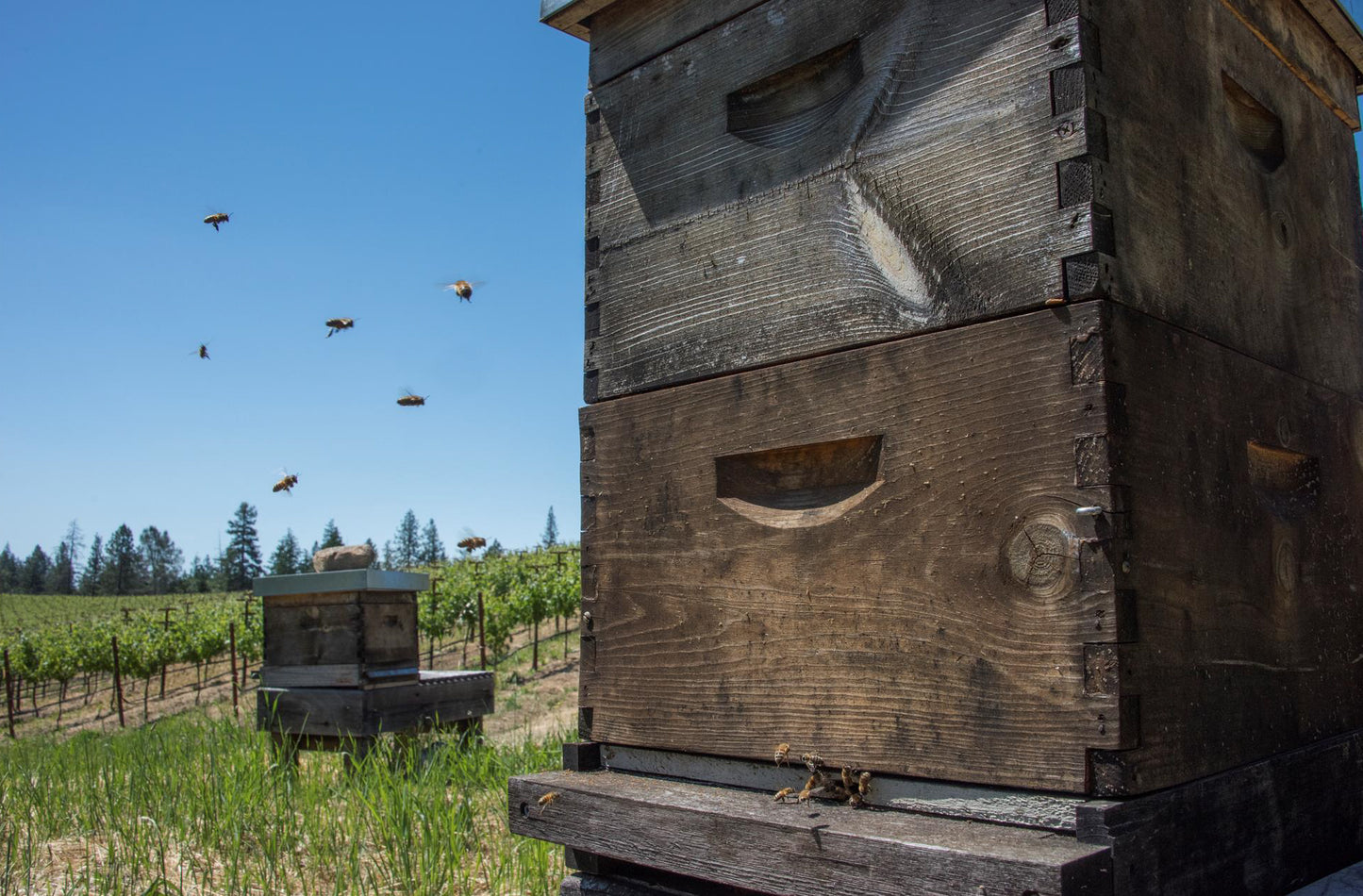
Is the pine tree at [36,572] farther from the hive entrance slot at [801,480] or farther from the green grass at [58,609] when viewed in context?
the hive entrance slot at [801,480]

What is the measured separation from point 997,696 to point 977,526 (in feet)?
1.06

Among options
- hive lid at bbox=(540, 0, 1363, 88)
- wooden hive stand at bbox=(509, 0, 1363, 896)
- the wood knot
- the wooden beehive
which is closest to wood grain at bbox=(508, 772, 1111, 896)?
wooden hive stand at bbox=(509, 0, 1363, 896)

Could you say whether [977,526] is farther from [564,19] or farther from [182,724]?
[182,724]

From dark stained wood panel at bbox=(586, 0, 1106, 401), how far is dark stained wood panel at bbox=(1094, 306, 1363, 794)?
0.36 metres

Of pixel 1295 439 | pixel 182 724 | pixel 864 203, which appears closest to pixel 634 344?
pixel 864 203

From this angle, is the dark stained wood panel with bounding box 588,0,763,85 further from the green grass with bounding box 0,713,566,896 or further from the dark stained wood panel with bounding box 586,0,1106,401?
the green grass with bounding box 0,713,566,896

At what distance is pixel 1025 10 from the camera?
1.99 meters

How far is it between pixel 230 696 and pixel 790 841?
75.9ft

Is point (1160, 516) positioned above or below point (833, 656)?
above

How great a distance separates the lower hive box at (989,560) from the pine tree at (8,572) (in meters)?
150

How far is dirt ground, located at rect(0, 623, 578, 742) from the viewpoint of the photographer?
14656mm

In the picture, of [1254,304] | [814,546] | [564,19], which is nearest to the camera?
[814,546]

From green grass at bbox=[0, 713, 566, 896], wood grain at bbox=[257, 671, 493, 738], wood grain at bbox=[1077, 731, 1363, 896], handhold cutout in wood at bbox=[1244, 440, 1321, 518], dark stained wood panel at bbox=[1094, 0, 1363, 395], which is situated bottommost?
green grass at bbox=[0, 713, 566, 896]

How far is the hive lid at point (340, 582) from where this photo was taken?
6461mm
